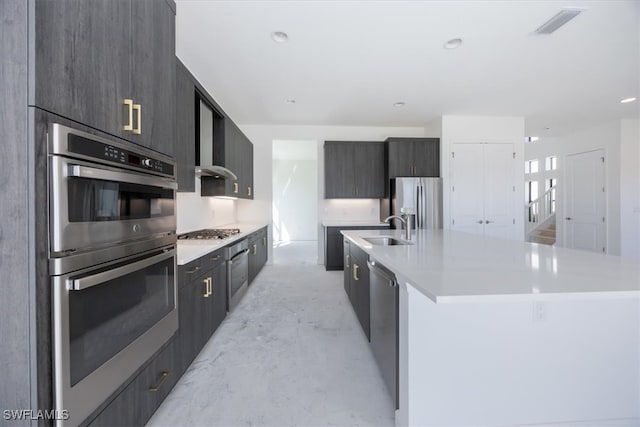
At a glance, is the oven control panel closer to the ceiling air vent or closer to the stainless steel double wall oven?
the stainless steel double wall oven

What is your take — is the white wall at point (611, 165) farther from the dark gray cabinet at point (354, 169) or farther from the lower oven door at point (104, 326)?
→ the lower oven door at point (104, 326)

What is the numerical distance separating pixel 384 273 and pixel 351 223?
3573 mm

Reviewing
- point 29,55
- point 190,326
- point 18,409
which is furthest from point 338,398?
point 29,55

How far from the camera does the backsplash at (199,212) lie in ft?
10.3

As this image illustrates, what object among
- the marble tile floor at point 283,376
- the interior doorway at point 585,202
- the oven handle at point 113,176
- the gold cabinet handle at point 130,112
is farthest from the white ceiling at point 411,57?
the marble tile floor at point 283,376

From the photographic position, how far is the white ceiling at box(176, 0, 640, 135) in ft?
7.32

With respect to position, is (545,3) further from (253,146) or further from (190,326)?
(253,146)

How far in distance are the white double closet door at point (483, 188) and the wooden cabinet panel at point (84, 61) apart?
16.4 feet

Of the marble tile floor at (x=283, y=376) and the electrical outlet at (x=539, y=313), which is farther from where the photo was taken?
the marble tile floor at (x=283, y=376)

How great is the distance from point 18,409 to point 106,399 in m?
0.30

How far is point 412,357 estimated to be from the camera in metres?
1.34

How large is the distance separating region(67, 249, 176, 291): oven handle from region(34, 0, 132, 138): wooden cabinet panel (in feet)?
1.80

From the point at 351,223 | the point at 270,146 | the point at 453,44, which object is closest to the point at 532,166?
the point at 351,223

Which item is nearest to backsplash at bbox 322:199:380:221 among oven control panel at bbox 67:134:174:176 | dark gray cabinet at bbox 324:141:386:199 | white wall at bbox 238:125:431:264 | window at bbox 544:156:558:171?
white wall at bbox 238:125:431:264
